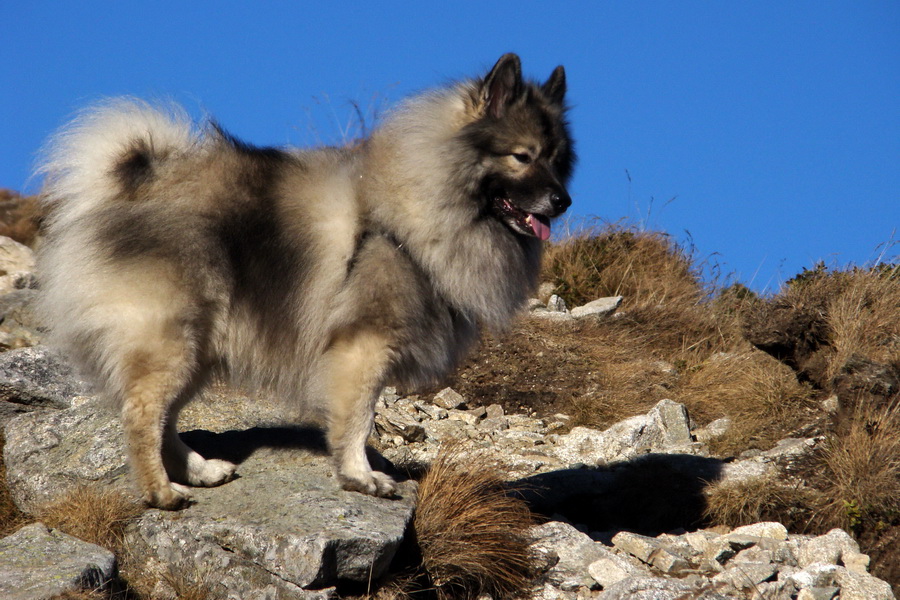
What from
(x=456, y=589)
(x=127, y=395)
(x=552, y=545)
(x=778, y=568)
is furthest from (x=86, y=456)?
(x=778, y=568)

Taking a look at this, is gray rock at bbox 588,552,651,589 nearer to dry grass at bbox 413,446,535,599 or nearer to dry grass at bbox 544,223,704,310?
dry grass at bbox 413,446,535,599

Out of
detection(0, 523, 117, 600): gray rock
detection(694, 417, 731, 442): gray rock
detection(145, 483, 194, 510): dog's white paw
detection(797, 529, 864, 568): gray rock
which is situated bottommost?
detection(0, 523, 117, 600): gray rock

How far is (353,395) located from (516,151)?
5.01ft

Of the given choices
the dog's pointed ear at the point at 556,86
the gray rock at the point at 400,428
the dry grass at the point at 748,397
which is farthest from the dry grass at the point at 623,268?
the dog's pointed ear at the point at 556,86

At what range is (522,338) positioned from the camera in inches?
319

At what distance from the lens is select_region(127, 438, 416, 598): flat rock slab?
12.1 ft

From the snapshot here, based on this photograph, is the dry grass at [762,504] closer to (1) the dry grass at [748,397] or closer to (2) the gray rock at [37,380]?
(1) the dry grass at [748,397]

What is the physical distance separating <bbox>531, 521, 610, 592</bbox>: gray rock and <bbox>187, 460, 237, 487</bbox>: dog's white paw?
5.54 ft

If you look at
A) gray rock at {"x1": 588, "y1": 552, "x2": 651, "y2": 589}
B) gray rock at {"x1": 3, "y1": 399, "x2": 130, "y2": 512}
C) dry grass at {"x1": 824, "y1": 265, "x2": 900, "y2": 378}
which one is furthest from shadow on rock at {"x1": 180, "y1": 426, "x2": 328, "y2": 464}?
dry grass at {"x1": 824, "y1": 265, "x2": 900, "y2": 378}

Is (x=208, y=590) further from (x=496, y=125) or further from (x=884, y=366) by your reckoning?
(x=884, y=366)

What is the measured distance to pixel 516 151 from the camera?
172 inches

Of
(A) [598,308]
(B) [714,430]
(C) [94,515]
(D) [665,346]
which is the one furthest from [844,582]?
(A) [598,308]

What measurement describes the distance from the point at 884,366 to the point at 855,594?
2.41 m

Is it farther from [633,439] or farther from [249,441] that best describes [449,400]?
[249,441]
